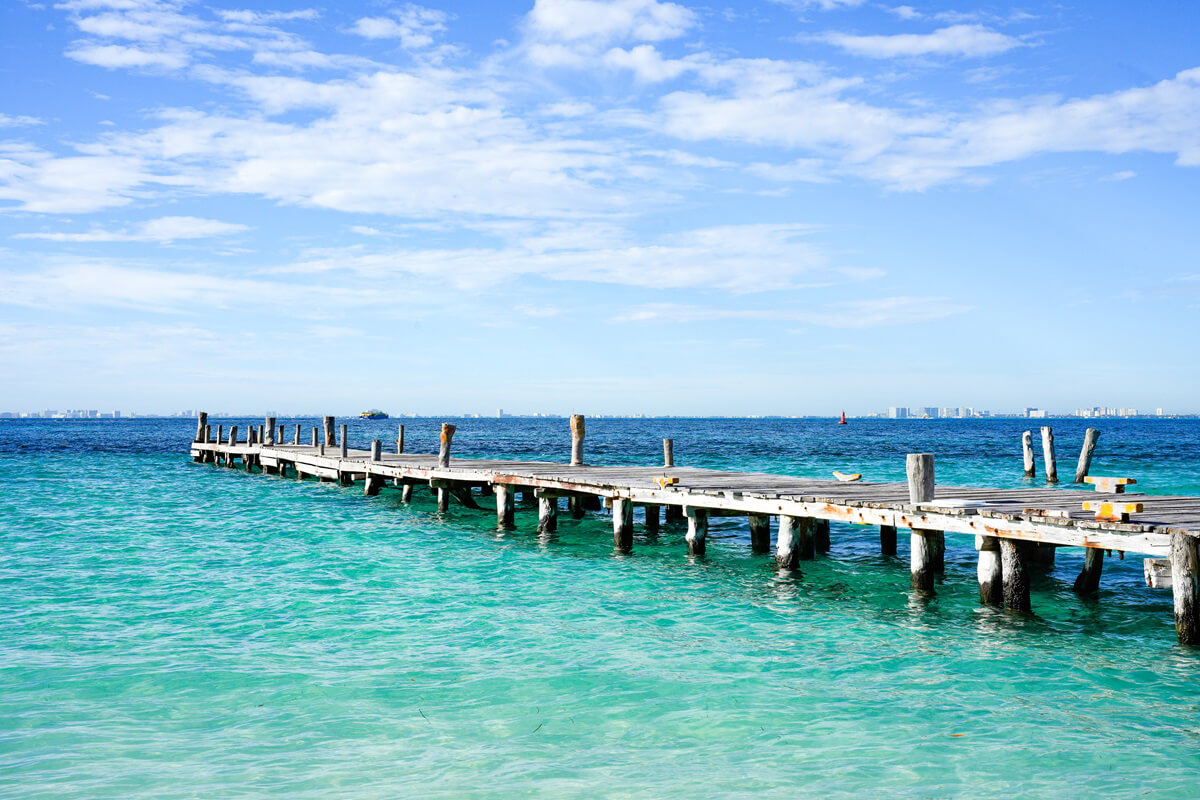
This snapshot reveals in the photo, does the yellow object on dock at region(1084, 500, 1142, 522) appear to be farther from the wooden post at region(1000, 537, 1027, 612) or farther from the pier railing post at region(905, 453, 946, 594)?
the pier railing post at region(905, 453, 946, 594)

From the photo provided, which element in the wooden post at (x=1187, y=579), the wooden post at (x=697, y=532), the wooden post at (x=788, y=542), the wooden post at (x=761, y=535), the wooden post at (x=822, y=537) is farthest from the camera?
the wooden post at (x=822, y=537)

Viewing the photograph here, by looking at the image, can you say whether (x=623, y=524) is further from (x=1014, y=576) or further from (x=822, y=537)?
(x=1014, y=576)

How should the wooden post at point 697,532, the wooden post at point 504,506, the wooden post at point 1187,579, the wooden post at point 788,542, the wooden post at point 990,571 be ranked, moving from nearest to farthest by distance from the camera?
the wooden post at point 1187,579 → the wooden post at point 990,571 → the wooden post at point 788,542 → the wooden post at point 697,532 → the wooden post at point 504,506

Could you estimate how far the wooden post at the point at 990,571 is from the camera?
1222 cm

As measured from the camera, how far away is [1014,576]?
12156 millimetres

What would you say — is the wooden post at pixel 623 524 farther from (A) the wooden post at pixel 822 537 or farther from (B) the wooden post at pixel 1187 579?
(B) the wooden post at pixel 1187 579

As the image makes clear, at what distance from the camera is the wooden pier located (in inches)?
408

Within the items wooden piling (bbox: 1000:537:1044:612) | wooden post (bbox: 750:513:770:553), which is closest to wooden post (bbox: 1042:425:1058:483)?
wooden post (bbox: 750:513:770:553)

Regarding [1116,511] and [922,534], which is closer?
[1116,511]

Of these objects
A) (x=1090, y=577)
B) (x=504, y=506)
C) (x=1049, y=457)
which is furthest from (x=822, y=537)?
(x=1049, y=457)

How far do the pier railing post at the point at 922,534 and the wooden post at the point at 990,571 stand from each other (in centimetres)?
85

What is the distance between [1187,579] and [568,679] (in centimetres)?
651

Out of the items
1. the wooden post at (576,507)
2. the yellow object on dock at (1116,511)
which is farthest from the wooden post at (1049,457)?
the yellow object on dock at (1116,511)

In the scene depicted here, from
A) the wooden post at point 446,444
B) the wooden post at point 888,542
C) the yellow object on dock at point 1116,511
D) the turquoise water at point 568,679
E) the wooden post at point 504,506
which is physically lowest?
the turquoise water at point 568,679
